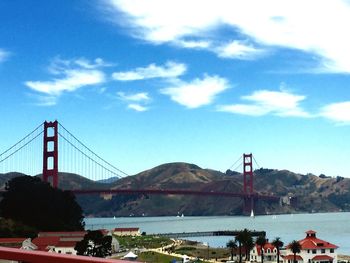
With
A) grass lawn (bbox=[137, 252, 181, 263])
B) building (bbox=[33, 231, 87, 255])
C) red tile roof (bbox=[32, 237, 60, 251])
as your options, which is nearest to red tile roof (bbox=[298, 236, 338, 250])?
grass lawn (bbox=[137, 252, 181, 263])

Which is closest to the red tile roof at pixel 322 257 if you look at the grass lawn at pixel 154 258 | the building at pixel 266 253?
the building at pixel 266 253

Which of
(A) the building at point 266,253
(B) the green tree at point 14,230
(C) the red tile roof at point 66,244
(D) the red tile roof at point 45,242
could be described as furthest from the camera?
(A) the building at point 266,253

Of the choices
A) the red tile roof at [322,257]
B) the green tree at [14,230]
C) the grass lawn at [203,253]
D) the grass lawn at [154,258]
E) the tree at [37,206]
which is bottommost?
the grass lawn at [203,253]

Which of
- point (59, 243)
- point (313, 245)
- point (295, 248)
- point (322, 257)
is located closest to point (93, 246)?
point (59, 243)

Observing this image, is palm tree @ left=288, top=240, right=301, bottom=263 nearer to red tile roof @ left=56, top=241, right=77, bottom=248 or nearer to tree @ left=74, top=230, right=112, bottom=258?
tree @ left=74, top=230, right=112, bottom=258

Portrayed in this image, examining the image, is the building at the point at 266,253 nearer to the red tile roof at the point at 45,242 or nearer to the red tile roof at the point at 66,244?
the red tile roof at the point at 66,244

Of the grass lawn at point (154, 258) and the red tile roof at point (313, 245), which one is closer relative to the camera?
the red tile roof at point (313, 245)

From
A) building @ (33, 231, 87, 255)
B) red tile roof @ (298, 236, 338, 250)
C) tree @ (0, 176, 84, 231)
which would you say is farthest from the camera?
tree @ (0, 176, 84, 231)

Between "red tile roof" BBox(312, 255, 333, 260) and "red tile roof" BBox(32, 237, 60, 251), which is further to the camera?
"red tile roof" BBox(32, 237, 60, 251)

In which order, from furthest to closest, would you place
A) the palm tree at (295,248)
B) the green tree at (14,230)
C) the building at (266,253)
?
the building at (266,253) < the green tree at (14,230) < the palm tree at (295,248)
